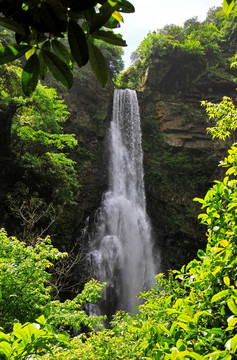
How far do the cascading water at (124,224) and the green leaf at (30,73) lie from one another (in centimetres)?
892

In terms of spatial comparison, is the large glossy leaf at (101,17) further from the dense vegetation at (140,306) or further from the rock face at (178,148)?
the rock face at (178,148)

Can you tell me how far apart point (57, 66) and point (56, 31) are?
0.12 metres

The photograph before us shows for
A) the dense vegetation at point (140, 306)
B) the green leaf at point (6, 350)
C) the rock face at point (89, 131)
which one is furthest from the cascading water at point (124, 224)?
the green leaf at point (6, 350)

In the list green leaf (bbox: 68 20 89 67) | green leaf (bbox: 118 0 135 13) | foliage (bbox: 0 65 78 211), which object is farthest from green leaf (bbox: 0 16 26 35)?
foliage (bbox: 0 65 78 211)

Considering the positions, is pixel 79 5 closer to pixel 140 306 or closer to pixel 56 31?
pixel 56 31

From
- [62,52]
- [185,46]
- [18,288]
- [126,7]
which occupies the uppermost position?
[185,46]

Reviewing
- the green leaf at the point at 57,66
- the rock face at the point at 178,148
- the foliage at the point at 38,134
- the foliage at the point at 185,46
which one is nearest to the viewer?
the green leaf at the point at 57,66

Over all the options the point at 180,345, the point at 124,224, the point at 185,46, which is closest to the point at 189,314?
the point at 180,345

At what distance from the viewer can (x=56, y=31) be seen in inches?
25.1

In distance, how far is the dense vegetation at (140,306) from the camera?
4.09ft

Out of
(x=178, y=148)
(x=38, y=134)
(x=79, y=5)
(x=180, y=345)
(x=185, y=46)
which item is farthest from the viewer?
(x=185, y=46)

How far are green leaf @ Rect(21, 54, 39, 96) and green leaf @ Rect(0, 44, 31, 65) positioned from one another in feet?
0.10

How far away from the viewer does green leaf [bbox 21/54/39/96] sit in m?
0.70

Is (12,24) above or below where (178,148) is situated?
below
